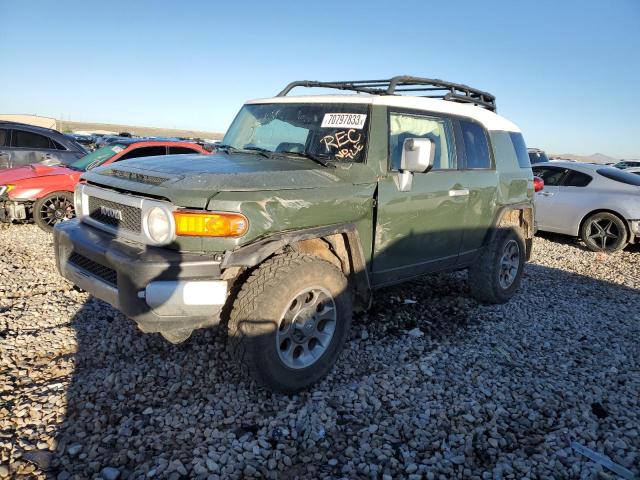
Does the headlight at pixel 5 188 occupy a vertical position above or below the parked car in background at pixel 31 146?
below

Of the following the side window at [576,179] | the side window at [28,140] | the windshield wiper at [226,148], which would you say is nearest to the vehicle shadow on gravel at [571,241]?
the side window at [576,179]

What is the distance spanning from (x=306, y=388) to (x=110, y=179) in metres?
2.07

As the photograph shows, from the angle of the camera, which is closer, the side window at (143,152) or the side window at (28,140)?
the side window at (143,152)

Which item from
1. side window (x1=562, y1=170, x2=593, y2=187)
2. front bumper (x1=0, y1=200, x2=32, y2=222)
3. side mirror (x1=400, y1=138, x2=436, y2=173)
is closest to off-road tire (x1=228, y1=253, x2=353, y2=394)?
side mirror (x1=400, y1=138, x2=436, y2=173)

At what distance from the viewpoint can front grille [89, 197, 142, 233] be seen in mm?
3006

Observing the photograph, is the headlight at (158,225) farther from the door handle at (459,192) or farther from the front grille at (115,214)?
the door handle at (459,192)

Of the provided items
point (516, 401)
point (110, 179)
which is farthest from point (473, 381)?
point (110, 179)

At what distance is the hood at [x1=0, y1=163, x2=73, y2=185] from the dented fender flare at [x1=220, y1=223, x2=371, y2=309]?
261 inches

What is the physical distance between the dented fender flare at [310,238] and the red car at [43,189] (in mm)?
4773

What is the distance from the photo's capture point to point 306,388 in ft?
10.8

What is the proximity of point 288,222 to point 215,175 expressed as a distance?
22.3 inches

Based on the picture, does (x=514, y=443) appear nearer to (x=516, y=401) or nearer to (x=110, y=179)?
(x=516, y=401)

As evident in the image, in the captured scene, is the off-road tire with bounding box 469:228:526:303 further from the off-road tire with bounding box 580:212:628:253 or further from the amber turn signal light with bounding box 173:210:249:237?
the off-road tire with bounding box 580:212:628:253

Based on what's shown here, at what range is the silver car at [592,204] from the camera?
8.53m
